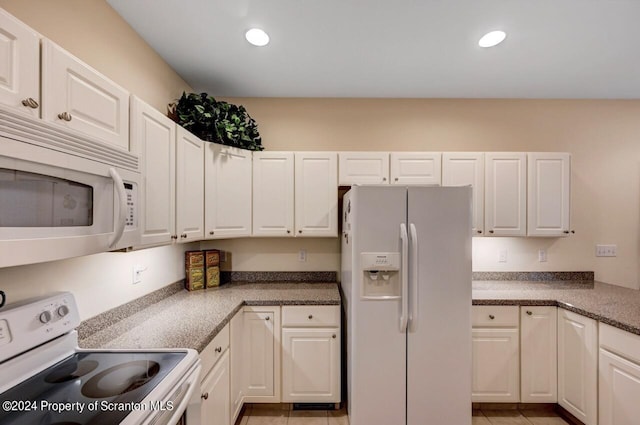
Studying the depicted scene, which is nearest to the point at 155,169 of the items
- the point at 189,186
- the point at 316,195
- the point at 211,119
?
the point at 189,186

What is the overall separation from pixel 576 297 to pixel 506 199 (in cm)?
88

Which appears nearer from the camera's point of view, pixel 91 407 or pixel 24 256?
pixel 24 256

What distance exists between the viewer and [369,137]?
2.75 meters

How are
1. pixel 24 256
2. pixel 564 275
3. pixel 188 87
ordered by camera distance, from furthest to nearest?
pixel 564 275 → pixel 188 87 → pixel 24 256

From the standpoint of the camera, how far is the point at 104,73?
1.55 meters

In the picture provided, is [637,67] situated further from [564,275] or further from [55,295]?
[55,295]

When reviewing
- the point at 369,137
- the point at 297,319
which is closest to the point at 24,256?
the point at 297,319

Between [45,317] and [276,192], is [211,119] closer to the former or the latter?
[276,192]

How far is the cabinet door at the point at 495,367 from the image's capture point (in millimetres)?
2131

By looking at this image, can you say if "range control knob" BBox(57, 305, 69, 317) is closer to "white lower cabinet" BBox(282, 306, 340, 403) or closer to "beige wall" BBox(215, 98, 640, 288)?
"white lower cabinet" BBox(282, 306, 340, 403)

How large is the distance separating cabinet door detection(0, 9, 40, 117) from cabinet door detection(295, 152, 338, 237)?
1.69 metres

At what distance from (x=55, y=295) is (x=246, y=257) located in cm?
157

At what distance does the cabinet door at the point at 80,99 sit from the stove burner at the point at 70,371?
0.91 metres

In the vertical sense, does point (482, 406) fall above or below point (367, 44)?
below
